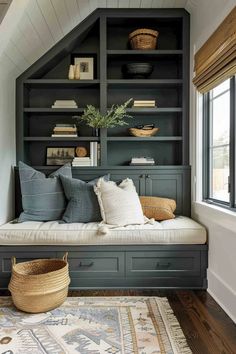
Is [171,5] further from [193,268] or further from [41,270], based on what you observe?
[41,270]

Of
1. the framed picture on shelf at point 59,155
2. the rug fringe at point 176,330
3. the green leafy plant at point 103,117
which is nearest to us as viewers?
the rug fringe at point 176,330

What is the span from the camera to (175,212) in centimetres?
327

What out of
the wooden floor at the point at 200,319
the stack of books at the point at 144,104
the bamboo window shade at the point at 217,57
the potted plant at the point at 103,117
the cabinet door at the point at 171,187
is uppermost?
the bamboo window shade at the point at 217,57

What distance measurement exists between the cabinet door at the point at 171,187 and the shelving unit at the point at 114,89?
0.72 feet

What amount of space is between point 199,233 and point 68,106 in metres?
1.89

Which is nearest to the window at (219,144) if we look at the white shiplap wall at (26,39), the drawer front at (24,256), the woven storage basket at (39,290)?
the white shiplap wall at (26,39)

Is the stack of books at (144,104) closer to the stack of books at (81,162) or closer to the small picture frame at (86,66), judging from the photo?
the small picture frame at (86,66)

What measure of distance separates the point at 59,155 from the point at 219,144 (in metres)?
1.73

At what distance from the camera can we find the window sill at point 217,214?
2178 mm

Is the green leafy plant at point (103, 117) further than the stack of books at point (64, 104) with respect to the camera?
No

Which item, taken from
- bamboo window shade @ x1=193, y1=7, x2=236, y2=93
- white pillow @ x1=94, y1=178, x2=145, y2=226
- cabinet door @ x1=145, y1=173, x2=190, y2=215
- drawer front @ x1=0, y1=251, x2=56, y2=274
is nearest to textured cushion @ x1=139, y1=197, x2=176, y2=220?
white pillow @ x1=94, y1=178, x2=145, y2=226

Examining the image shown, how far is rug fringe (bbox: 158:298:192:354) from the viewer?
175 cm

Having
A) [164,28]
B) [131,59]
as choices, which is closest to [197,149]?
[131,59]

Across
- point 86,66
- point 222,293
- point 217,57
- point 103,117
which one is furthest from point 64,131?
point 222,293
